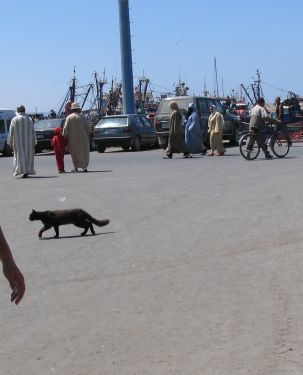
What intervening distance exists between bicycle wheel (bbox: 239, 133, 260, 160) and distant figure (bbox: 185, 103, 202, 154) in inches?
100

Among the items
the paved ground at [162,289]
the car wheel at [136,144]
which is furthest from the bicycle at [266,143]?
the car wheel at [136,144]

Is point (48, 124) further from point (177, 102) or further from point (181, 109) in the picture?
point (181, 109)

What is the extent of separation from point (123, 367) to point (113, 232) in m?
5.00

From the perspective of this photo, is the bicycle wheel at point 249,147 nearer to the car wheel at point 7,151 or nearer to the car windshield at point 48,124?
the car windshield at point 48,124

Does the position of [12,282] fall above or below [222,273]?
above

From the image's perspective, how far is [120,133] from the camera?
30094mm

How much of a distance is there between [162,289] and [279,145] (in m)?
15.9

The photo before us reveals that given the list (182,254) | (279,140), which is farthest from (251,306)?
(279,140)

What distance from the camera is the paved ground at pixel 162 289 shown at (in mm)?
4742

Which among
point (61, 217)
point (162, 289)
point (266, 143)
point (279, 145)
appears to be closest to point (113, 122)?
point (279, 145)

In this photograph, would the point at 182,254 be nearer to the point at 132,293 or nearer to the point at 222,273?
the point at 222,273

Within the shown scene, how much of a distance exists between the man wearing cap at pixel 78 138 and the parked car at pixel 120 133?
10463 mm

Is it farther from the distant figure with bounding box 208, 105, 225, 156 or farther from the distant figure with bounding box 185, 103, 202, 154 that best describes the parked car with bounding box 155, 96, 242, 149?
the distant figure with bounding box 208, 105, 225, 156

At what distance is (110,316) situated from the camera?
5.69 metres
